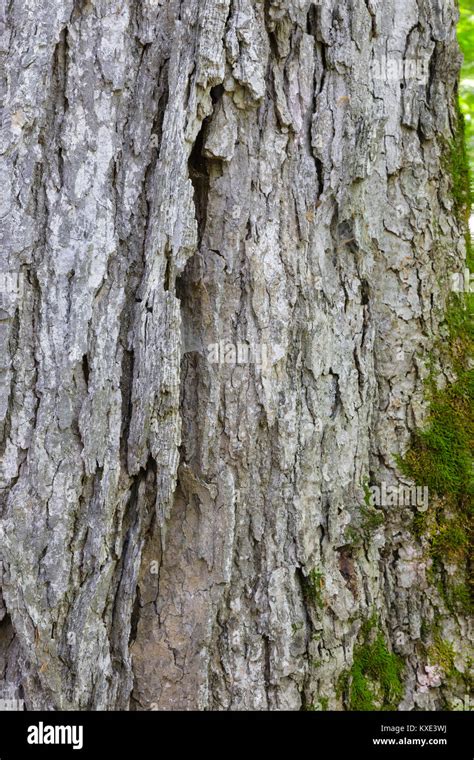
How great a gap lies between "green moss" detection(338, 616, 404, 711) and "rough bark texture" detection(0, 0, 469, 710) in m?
0.05

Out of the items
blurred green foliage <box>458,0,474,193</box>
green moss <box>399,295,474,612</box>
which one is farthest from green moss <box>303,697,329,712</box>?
blurred green foliage <box>458,0,474,193</box>

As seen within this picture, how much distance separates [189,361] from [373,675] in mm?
1470

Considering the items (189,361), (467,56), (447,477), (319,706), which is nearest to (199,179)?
(189,361)

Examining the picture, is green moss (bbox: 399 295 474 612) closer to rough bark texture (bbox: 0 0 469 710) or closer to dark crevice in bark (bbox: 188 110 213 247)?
rough bark texture (bbox: 0 0 469 710)

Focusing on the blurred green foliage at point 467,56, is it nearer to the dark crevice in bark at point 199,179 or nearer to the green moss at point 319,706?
the dark crevice in bark at point 199,179

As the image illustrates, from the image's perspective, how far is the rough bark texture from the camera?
2.18 m

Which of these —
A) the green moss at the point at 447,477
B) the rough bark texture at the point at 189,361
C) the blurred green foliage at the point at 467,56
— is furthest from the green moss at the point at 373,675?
the blurred green foliage at the point at 467,56

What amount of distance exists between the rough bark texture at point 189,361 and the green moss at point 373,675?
0.18 feet

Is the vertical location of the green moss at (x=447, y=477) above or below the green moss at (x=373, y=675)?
above

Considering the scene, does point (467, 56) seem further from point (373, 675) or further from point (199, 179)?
point (373, 675)

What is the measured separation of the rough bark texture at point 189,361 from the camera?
2180 mm

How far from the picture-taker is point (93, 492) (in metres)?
2.20
